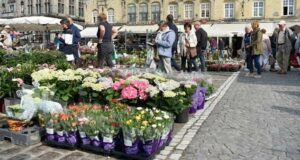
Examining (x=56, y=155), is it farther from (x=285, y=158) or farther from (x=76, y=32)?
(x=76, y=32)

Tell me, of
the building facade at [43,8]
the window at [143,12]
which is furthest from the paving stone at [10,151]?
the building facade at [43,8]

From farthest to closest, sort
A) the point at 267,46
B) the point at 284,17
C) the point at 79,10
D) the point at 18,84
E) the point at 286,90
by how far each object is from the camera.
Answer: the point at 79,10, the point at 284,17, the point at 267,46, the point at 286,90, the point at 18,84

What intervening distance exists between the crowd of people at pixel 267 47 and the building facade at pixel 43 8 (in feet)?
158

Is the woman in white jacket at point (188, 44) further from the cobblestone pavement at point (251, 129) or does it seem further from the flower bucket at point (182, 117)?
the flower bucket at point (182, 117)

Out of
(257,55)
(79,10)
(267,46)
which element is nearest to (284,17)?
(267,46)

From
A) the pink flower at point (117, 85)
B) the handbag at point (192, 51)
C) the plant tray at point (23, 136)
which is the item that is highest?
the handbag at point (192, 51)

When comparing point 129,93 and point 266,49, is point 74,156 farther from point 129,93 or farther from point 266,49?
point 266,49

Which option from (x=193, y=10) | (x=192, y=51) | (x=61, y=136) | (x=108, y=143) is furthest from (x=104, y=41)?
(x=193, y=10)

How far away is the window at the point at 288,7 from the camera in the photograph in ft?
135

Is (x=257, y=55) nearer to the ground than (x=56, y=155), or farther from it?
farther from it

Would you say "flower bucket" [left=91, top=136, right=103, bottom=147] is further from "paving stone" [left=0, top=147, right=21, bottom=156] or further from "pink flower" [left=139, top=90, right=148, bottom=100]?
"pink flower" [left=139, top=90, right=148, bottom=100]

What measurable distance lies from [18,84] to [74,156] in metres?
2.95

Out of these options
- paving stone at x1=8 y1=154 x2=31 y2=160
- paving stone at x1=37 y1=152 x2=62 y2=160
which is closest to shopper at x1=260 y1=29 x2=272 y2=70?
paving stone at x1=37 y1=152 x2=62 y2=160

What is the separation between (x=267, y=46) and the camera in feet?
56.0
